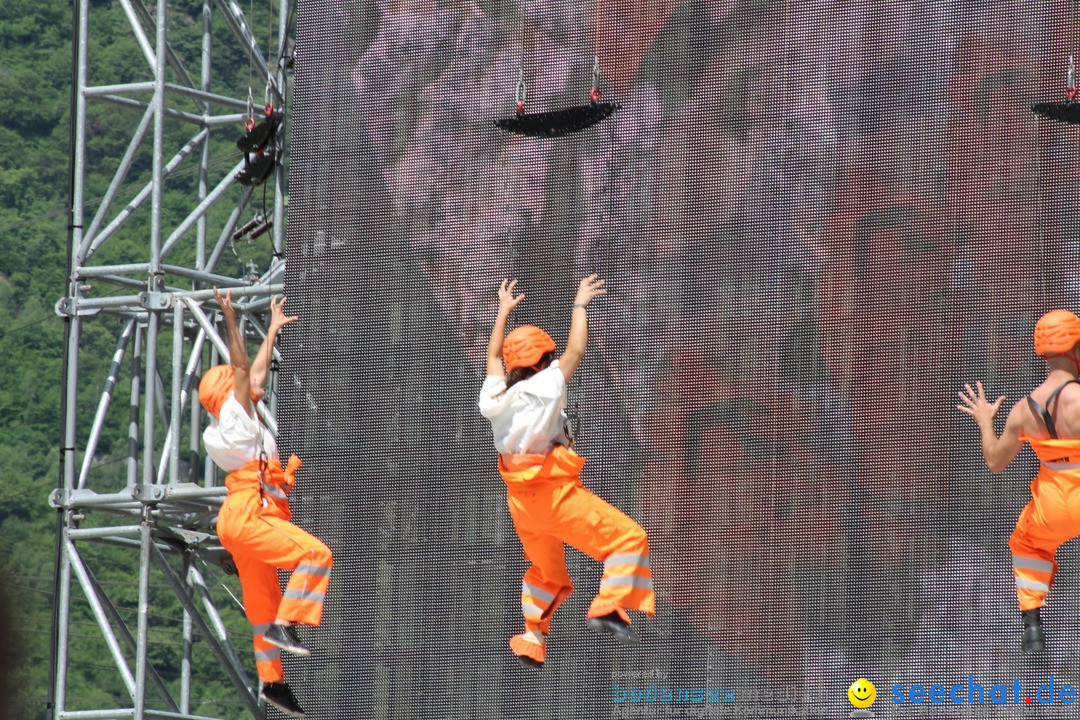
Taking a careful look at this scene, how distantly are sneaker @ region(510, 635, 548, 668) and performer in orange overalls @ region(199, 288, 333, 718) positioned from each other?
2.84 feet

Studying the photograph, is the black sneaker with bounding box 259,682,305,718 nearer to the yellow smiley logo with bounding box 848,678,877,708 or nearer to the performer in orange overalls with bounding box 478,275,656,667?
the performer in orange overalls with bounding box 478,275,656,667

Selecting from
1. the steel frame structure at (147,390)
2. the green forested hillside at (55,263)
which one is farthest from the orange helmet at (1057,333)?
the green forested hillside at (55,263)

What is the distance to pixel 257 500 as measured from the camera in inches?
275

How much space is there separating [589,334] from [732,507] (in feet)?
3.41

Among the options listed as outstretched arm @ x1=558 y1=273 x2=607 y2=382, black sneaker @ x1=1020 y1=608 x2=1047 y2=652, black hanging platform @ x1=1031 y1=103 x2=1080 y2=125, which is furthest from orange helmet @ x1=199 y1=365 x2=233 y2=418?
black hanging platform @ x1=1031 y1=103 x2=1080 y2=125

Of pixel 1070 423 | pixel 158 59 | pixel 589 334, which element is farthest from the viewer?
pixel 158 59

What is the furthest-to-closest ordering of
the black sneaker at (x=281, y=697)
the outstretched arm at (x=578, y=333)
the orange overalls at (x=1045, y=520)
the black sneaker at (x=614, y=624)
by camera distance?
the black sneaker at (x=281, y=697) < the outstretched arm at (x=578, y=333) < the black sneaker at (x=614, y=624) < the orange overalls at (x=1045, y=520)

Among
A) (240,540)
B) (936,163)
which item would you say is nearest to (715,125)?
(936,163)

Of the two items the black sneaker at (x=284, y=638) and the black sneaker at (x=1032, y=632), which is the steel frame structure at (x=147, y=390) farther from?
the black sneaker at (x=1032, y=632)

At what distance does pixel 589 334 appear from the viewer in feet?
24.5

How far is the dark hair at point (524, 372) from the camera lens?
6.54 m

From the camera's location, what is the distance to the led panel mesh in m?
6.84

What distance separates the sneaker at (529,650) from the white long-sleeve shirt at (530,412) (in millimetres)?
1003

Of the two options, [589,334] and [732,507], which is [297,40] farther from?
[732,507]
